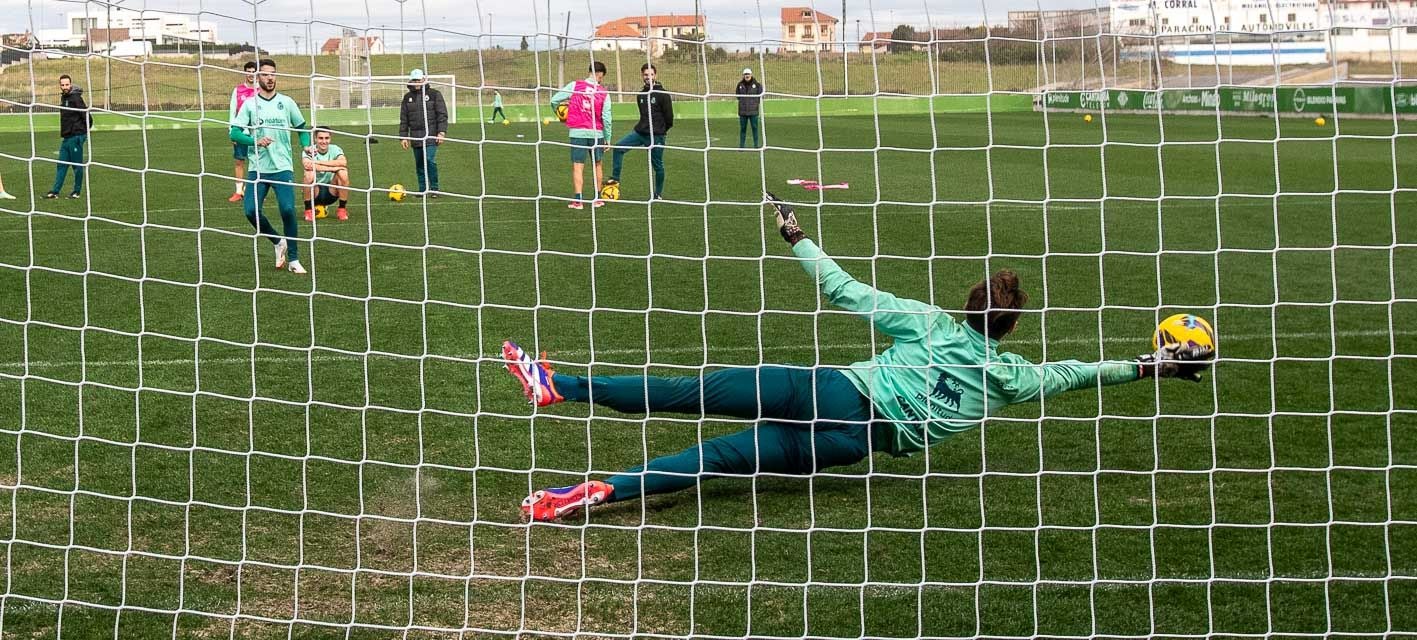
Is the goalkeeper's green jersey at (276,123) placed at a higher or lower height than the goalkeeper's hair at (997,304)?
higher

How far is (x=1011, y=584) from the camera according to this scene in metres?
4.75

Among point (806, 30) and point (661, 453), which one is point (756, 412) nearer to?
point (661, 453)

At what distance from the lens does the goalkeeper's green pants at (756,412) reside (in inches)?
212

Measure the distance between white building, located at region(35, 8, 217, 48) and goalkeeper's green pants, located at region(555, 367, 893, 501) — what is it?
1896 mm

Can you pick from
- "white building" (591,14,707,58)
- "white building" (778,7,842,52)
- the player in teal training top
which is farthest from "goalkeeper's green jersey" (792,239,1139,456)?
the player in teal training top

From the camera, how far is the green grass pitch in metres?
4.69

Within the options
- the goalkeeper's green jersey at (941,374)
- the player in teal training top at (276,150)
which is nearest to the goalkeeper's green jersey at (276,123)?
the player in teal training top at (276,150)

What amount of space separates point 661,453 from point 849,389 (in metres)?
1.32

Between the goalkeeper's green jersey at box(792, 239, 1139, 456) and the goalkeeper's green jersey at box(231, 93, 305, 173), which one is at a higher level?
the goalkeeper's green jersey at box(231, 93, 305, 173)

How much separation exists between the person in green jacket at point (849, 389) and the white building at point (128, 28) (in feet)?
5.61

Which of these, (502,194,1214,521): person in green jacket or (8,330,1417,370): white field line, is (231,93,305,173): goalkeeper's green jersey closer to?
(8,330,1417,370): white field line

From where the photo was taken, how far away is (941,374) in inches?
209

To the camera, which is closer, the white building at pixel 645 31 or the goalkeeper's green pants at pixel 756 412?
the goalkeeper's green pants at pixel 756 412

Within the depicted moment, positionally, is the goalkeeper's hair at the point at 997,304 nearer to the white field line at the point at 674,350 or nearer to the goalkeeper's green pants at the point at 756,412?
the goalkeeper's green pants at the point at 756,412
